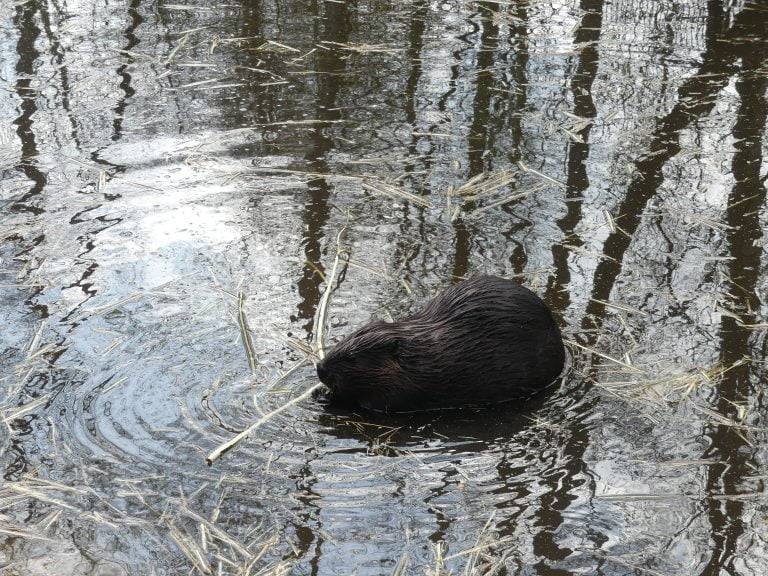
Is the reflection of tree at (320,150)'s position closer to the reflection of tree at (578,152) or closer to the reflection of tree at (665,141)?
the reflection of tree at (578,152)

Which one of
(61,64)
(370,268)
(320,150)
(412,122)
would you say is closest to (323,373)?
(370,268)

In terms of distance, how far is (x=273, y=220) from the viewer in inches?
250

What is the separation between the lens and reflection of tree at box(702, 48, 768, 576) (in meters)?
4.01

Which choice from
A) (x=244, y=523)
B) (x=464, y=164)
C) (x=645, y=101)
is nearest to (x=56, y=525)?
(x=244, y=523)

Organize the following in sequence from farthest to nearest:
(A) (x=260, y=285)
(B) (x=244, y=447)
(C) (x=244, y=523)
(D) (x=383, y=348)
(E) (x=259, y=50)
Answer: (E) (x=259, y=50) < (A) (x=260, y=285) < (D) (x=383, y=348) < (B) (x=244, y=447) < (C) (x=244, y=523)

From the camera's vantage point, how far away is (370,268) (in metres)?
5.82

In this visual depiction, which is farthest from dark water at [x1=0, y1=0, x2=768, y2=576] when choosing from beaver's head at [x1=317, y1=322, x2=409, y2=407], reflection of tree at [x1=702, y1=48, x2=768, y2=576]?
beaver's head at [x1=317, y1=322, x2=409, y2=407]

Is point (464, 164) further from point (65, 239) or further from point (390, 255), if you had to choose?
point (65, 239)

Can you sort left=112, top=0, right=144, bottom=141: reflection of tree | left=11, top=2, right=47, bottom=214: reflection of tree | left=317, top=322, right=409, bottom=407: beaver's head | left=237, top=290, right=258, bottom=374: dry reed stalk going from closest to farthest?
left=317, top=322, right=409, bottom=407: beaver's head, left=237, top=290, right=258, bottom=374: dry reed stalk, left=11, top=2, right=47, bottom=214: reflection of tree, left=112, top=0, right=144, bottom=141: reflection of tree

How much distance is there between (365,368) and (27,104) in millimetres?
4569

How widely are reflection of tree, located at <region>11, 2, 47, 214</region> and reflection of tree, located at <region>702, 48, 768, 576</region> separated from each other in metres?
4.04

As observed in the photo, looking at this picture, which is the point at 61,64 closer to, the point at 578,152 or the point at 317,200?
the point at 317,200

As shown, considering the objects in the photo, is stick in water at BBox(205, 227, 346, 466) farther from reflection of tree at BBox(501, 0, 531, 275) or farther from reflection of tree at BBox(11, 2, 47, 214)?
reflection of tree at BBox(11, 2, 47, 214)

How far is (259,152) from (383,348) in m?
2.97
